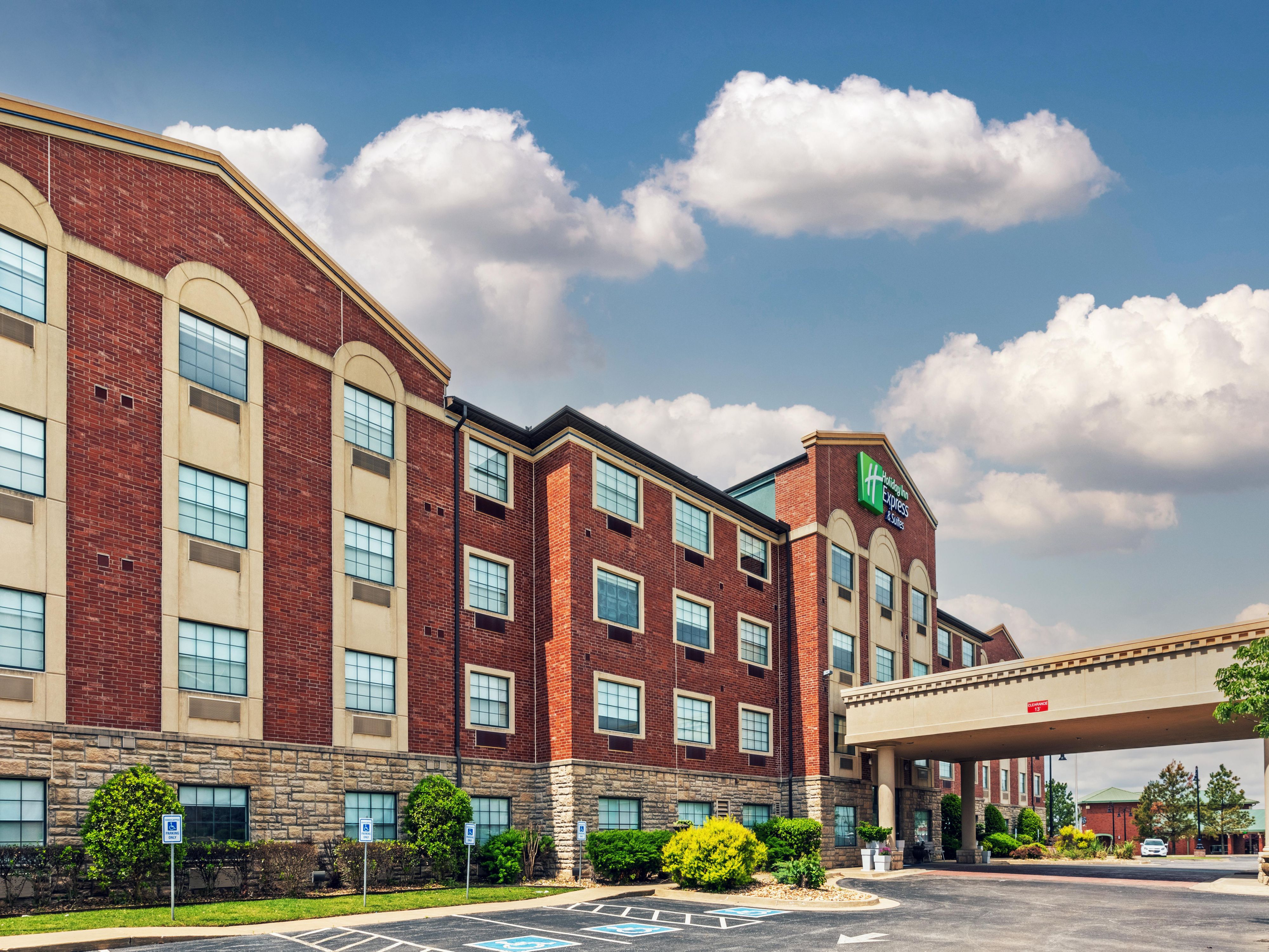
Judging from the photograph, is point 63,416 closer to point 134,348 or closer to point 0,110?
point 134,348

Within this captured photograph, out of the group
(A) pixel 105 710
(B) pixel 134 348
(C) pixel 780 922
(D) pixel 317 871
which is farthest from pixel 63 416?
(C) pixel 780 922

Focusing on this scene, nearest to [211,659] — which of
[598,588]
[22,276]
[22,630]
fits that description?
[22,630]

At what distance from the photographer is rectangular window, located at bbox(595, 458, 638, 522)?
35594 mm

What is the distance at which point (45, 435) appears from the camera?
2238 cm

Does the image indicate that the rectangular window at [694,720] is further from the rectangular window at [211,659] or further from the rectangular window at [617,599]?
the rectangular window at [211,659]

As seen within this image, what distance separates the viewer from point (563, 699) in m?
32.8

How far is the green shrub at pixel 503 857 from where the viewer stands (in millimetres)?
29875

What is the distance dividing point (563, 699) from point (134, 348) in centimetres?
1635

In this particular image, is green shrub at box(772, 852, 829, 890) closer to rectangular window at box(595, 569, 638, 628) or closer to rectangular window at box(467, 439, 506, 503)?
rectangular window at box(595, 569, 638, 628)

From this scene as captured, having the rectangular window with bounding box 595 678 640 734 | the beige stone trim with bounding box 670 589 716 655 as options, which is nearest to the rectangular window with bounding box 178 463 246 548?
the rectangular window with bounding box 595 678 640 734

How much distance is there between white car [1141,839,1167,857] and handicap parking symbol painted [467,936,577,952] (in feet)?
197

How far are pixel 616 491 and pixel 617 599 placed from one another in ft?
12.6

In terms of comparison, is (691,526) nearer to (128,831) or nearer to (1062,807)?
(128,831)

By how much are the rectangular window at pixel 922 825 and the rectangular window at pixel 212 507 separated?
3670 cm
